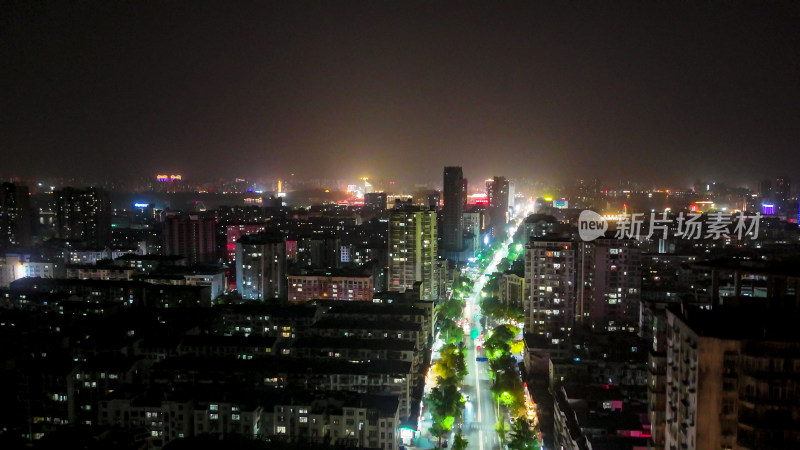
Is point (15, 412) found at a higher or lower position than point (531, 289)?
lower

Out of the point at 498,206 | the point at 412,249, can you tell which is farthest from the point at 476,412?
the point at 498,206

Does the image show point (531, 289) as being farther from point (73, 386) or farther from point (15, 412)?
point (15, 412)

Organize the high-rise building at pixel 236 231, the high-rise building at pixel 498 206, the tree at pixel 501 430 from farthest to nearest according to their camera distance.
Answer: the high-rise building at pixel 498 206 < the high-rise building at pixel 236 231 < the tree at pixel 501 430

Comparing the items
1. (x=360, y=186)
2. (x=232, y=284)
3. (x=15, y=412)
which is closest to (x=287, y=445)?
(x=15, y=412)

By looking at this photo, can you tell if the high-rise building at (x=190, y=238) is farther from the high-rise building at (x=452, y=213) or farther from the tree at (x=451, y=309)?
the tree at (x=451, y=309)

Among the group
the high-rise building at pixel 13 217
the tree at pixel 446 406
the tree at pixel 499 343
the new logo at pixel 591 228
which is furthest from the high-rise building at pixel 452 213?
the high-rise building at pixel 13 217

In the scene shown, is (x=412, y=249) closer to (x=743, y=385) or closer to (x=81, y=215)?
(x=743, y=385)

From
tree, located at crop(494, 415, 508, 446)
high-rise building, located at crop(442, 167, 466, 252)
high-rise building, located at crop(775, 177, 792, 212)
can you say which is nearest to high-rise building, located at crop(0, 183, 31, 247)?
high-rise building, located at crop(442, 167, 466, 252)
